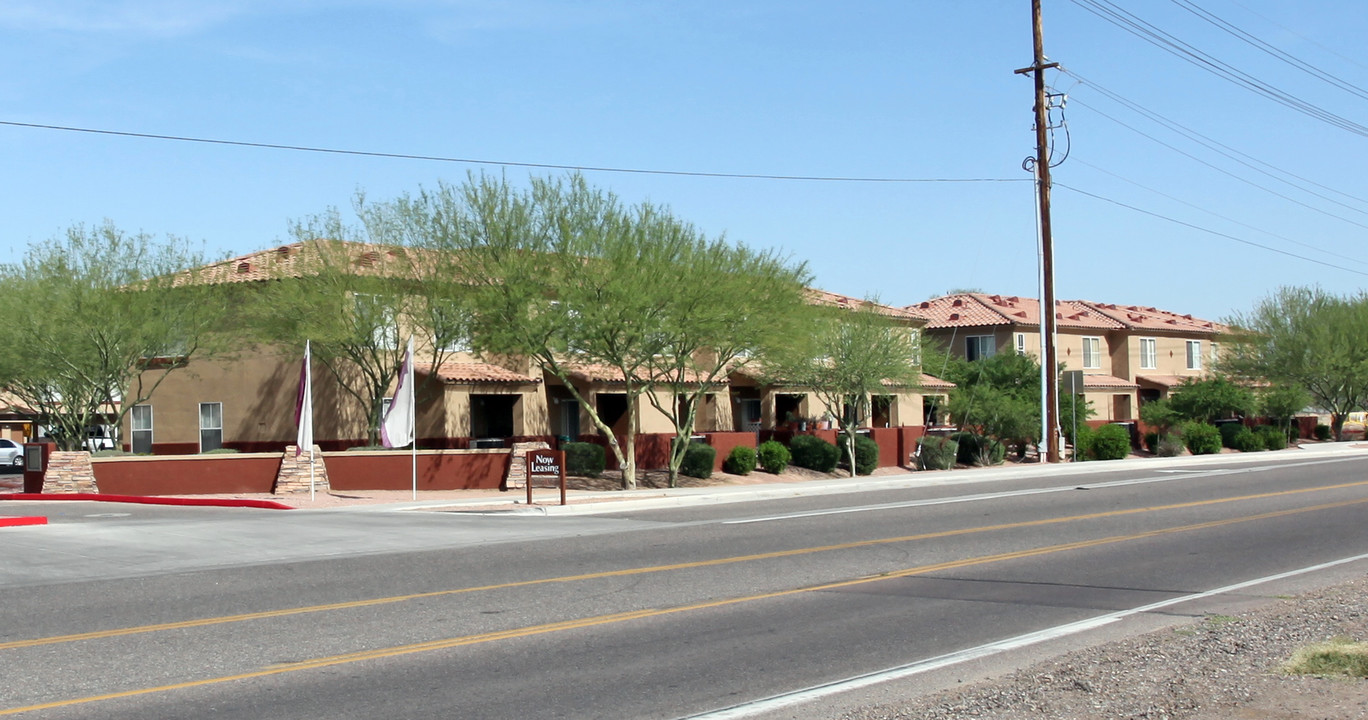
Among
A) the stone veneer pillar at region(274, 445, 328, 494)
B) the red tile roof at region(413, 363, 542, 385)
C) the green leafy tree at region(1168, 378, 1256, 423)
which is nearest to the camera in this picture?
the stone veneer pillar at region(274, 445, 328, 494)

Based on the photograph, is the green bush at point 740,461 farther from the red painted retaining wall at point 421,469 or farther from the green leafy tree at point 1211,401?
the green leafy tree at point 1211,401

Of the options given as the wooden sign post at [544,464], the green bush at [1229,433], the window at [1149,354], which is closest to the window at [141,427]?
the wooden sign post at [544,464]

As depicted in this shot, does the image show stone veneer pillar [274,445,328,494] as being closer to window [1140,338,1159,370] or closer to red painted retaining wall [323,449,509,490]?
red painted retaining wall [323,449,509,490]

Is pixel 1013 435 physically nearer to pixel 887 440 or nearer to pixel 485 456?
pixel 887 440

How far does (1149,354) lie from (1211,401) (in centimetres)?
1488

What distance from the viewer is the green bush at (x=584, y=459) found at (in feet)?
113

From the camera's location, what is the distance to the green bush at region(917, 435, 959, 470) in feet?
142

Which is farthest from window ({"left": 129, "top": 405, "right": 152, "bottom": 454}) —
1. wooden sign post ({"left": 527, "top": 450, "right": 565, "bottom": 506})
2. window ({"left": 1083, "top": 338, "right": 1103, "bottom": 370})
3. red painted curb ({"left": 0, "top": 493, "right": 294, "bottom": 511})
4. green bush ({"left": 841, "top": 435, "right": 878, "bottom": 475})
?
window ({"left": 1083, "top": 338, "right": 1103, "bottom": 370})

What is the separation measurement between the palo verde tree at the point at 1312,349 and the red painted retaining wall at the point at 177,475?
1900 inches

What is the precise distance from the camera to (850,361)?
135 feet

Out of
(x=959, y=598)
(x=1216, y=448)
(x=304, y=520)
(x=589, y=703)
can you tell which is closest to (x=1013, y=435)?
(x=1216, y=448)

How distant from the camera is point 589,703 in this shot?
7.91 meters

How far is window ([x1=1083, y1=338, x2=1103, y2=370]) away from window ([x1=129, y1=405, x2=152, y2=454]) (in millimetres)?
47260

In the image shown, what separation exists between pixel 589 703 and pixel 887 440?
1515 inches
